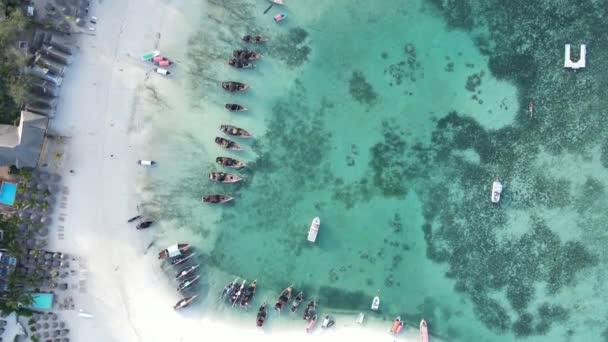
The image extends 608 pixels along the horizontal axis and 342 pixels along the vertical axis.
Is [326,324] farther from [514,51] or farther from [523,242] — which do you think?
[514,51]

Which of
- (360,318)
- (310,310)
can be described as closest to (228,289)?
(310,310)

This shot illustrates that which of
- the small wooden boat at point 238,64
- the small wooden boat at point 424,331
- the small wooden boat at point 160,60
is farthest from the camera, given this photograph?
the small wooden boat at point 424,331

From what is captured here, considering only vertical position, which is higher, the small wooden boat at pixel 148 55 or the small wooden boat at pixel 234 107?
the small wooden boat at pixel 148 55

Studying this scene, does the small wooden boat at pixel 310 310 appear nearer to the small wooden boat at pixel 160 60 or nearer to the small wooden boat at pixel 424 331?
the small wooden boat at pixel 424 331

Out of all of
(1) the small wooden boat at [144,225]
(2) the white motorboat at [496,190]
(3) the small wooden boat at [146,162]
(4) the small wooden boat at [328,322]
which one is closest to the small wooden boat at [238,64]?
(3) the small wooden boat at [146,162]

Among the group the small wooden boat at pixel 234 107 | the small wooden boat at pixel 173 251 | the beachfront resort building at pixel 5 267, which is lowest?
the beachfront resort building at pixel 5 267

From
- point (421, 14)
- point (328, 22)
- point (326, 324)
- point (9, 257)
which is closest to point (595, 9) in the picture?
point (421, 14)
